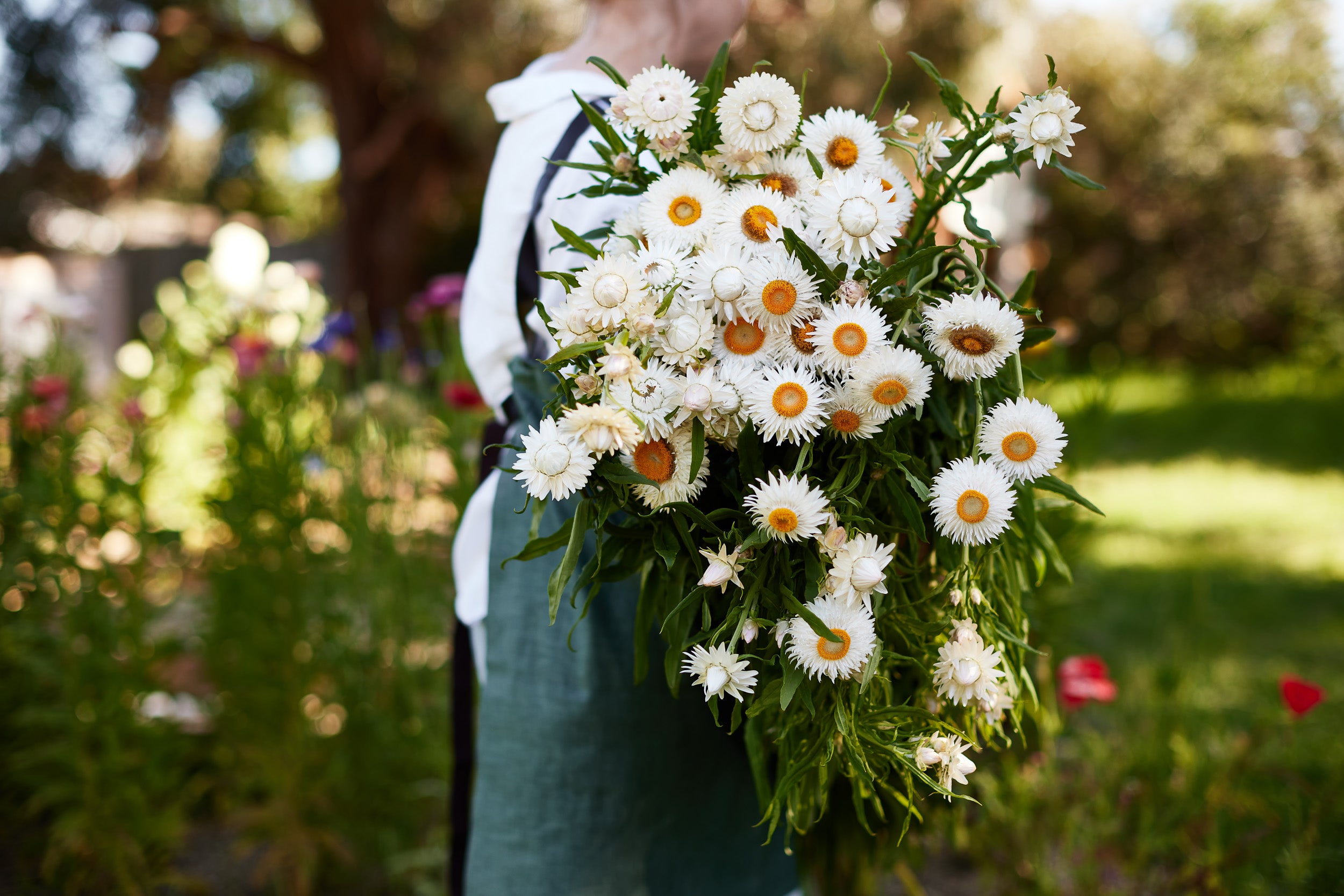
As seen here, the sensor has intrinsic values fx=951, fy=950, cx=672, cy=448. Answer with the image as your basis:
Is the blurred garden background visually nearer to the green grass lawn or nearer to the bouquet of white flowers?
the green grass lawn

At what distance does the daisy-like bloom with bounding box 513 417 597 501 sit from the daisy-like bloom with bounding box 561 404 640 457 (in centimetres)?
1

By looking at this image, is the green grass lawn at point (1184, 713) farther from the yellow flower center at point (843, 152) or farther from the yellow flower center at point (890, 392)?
the yellow flower center at point (843, 152)

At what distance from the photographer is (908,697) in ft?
3.22

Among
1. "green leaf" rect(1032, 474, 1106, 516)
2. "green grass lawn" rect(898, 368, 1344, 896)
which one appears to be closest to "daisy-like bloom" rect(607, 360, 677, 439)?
"green leaf" rect(1032, 474, 1106, 516)

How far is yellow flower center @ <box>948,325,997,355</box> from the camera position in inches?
31.2

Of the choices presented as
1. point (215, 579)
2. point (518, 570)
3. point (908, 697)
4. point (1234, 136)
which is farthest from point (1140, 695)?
point (1234, 136)

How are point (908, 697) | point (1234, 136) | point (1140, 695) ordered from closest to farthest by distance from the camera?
point (908, 697)
point (1140, 695)
point (1234, 136)

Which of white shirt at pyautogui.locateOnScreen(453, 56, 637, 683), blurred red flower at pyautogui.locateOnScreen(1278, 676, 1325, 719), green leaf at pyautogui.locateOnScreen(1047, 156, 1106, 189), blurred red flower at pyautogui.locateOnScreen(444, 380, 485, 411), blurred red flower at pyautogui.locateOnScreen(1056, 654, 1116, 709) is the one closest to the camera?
green leaf at pyautogui.locateOnScreen(1047, 156, 1106, 189)

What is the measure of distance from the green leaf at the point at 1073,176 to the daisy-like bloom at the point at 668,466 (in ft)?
1.33

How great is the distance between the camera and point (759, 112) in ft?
2.78

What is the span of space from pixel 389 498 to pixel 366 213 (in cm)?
692

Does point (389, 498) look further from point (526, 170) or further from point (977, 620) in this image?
point (977, 620)

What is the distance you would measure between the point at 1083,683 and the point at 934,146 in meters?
1.28

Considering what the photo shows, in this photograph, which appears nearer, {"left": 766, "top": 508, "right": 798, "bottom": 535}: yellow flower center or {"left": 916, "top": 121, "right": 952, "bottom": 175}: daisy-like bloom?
{"left": 766, "top": 508, "right": 798, "bottom": 535}: yellow flower center
